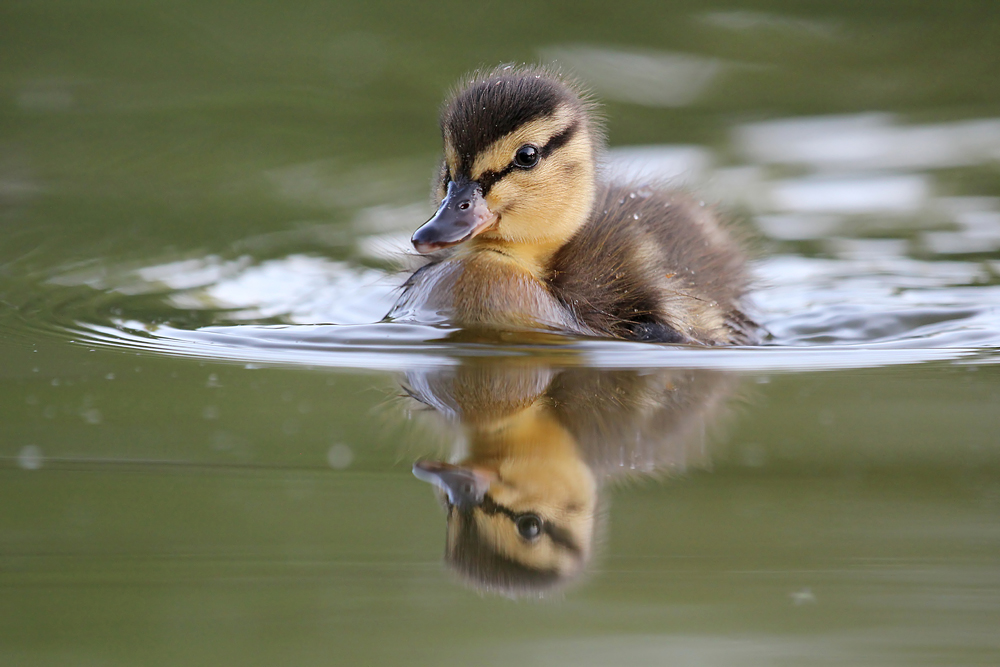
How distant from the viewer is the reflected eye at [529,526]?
1806 mm

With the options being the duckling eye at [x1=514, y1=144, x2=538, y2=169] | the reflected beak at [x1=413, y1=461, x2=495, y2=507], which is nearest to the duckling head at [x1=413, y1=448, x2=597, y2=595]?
the reflected beak at [x1=413, y1=461, x2=495, y2=507]

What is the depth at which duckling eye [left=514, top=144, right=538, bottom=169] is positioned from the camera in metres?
3.44

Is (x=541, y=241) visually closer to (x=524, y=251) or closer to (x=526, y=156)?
Answer: (x=524, y=251)

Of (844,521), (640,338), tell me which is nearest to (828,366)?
(640,338)

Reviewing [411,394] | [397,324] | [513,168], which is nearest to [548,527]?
[411,394]

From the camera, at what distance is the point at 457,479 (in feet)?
6.49

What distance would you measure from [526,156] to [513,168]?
5 cm

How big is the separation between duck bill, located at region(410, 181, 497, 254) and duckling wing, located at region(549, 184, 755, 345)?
32cm

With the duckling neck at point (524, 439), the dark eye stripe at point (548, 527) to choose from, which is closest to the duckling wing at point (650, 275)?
the duckling neck at point (524, 439)

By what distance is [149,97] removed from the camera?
6152mm

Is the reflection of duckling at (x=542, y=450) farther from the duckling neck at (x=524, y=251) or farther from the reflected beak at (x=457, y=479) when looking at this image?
the duckling neck at (x=524, y=251)

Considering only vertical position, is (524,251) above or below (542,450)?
above

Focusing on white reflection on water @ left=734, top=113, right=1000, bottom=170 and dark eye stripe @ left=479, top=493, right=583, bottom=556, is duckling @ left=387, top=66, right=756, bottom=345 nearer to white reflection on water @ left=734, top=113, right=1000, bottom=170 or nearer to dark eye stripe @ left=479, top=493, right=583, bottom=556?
dark eye stripe @ left=479, top=493, right=583, bottom=556

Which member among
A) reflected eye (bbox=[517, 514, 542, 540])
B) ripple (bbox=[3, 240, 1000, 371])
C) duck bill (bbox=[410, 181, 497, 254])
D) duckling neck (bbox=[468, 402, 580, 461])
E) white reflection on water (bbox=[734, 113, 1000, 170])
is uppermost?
white reflection on water (bbox=[734, 113, 1000, 170])
